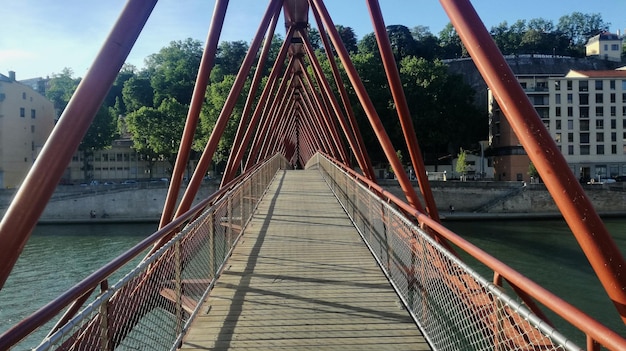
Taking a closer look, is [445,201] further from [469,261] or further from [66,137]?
[66,137]

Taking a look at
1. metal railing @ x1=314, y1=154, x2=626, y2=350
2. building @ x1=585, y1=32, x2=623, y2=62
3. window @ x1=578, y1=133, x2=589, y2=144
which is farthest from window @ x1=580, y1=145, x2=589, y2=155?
metal railing @ x1=314, y1=154, x2=626, y2=350

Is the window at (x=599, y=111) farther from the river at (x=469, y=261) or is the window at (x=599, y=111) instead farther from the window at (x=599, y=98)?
the river at (x=469, y=261)

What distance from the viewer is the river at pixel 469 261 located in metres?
18.3

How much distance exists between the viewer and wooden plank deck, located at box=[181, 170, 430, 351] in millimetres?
4895

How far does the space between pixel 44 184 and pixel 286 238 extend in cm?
605

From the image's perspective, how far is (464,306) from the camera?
4547 millimetres

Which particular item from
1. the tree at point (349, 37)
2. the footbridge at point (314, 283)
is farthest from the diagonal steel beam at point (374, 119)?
the tree at point (349, 37)

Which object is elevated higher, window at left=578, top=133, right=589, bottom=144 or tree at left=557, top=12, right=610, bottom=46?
tree at left=557, top=12, right=610, bottom=46

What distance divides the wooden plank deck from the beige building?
49245 mm

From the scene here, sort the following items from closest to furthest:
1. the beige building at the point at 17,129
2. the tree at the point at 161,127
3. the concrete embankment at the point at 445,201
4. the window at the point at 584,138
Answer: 1. the concrete embankment at the point at 445,201
2. the beige building at the point at 17,129
3. the tree at the point at 161,127
4. the window at the point at 584,138

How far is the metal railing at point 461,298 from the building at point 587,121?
57.9 metres

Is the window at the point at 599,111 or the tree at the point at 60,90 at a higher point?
the tree at the point at 60,90

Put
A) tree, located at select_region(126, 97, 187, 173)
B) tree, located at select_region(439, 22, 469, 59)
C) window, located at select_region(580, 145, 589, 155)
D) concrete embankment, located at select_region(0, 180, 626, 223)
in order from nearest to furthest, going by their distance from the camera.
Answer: concrete embankment, located at select_region(0, 180, 626, 223)
tree, located at select_region(126, 97, 187, 173)
window, located at select_region(580, 145, 589, 155)
tree, located at select_region(439, 22, 469, 59)

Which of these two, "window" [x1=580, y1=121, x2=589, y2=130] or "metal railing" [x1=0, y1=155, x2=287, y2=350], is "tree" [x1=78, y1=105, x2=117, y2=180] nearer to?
"metal railing" [x1=0, y1=155, x2=287, y2=350]
